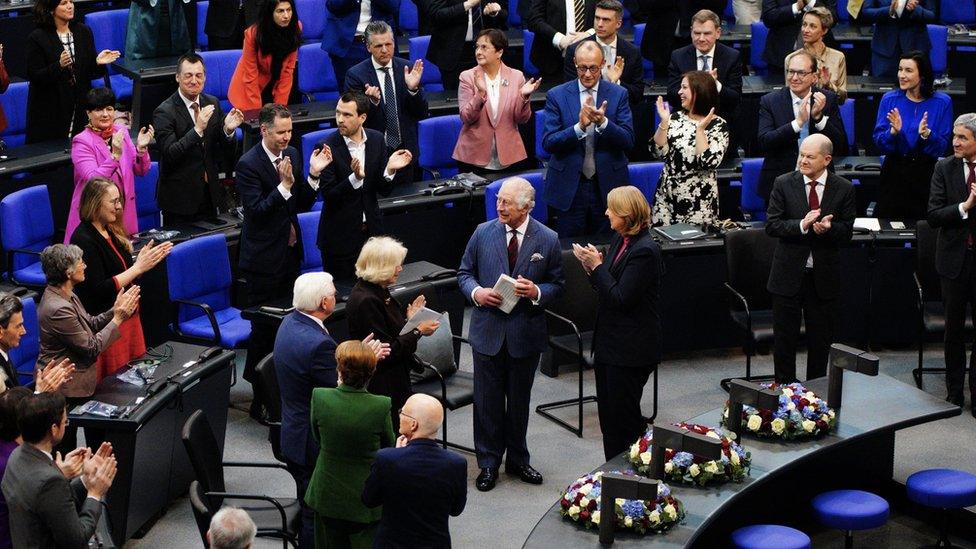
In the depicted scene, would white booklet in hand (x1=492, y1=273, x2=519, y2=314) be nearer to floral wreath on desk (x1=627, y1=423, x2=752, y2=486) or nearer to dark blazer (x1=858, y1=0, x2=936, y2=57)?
floral wreath on desk (x1=627, y1=423, x2=752, y2=486)

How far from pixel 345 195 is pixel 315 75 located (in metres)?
3.06

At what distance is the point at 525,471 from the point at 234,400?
87.4 inches

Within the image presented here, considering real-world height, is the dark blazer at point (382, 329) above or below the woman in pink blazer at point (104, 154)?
below

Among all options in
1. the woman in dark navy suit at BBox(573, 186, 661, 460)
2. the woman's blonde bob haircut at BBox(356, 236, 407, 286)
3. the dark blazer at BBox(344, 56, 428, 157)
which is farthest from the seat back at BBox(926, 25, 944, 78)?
the woman's blonde bob haircut at BBox(356, 236, 407, 286)

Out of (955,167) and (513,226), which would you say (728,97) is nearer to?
(955,167)

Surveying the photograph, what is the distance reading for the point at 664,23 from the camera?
1197cm

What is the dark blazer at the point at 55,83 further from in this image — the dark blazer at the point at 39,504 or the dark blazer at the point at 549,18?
the dark blazer at the point at 39,504

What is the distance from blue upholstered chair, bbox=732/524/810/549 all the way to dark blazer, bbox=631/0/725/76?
6.06 metres

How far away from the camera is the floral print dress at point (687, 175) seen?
9523 mm

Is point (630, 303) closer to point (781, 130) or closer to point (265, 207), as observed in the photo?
point (265, 207)

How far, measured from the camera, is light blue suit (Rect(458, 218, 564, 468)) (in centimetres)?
760

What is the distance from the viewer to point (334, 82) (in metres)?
11.9

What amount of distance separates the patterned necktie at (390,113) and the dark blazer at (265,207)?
1495 mm

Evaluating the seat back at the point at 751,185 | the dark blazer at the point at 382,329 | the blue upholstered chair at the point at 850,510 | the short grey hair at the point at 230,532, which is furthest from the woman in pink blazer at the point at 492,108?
the short grey hair at the point at 230,532
